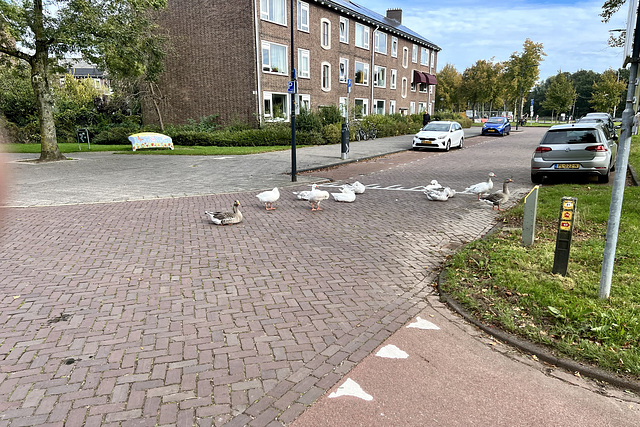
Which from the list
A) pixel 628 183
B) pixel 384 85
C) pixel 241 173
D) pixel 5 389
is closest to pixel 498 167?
pixel 628 183

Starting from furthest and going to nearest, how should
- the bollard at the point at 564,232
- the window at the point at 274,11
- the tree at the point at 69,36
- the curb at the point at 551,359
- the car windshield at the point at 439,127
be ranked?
1. the window at the point at 274,11
2. the car windshield at the point at 439,127
3. the tree at the point at 69,36
4. the bollard at the point at 564,232
5. the curb at the point at 551,359

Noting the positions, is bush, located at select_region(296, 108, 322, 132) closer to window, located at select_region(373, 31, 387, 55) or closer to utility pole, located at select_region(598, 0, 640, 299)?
window, located at select_region(373, 31, 387, 55)

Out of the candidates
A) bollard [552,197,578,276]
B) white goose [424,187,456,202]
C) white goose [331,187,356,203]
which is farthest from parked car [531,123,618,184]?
bollard [552,197,578,276]

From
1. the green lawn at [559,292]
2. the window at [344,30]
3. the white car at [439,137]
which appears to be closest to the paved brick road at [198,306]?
the green lawn at [559,292]

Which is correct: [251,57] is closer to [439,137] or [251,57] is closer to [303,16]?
[303,16]

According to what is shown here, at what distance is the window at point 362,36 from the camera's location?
35969 millimetres

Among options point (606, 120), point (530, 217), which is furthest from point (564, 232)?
point (606, 120)

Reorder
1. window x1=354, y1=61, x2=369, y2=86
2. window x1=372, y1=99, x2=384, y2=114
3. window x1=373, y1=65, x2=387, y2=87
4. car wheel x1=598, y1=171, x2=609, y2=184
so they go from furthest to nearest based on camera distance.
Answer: window x1=372, y1=99, x2=384, y2=114 < window x1=373, y1=65, x2=387, y2=87 < window x1=354, y1=61, x2=369, y2=86 < car wheel x1=598, y1=171, x2=609, y2=184

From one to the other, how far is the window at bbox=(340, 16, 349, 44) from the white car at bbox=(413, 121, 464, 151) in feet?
44.1

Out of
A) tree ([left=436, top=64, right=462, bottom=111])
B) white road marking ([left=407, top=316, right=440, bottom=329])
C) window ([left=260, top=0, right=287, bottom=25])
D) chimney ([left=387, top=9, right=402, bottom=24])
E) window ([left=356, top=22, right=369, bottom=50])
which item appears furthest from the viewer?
tree ([left=436, top=64, right=462, bottom=111])

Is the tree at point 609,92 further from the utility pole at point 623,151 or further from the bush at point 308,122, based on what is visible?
the utility pole at point 623,151

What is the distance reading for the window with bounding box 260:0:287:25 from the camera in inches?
1030

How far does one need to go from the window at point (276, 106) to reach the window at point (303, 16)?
5030mm

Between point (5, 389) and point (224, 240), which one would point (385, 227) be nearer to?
point (224, 240)
